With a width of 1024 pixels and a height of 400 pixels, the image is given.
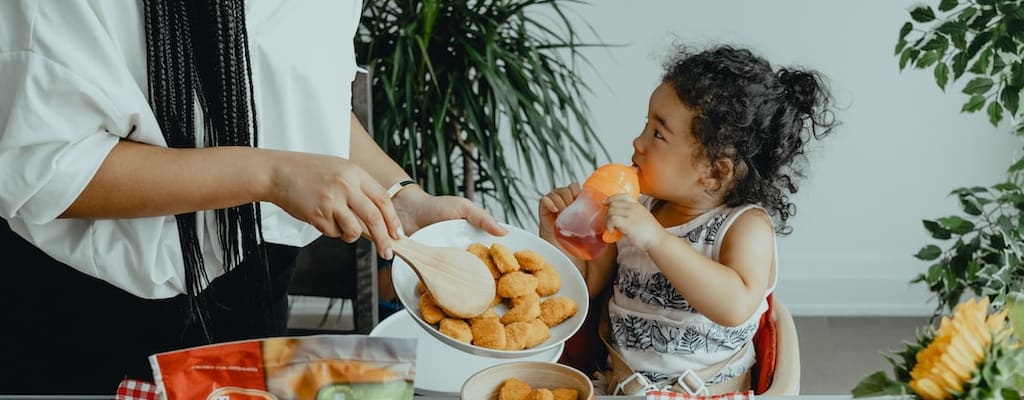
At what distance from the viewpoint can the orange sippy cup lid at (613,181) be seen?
1.38 metres

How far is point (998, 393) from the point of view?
24.5 inches

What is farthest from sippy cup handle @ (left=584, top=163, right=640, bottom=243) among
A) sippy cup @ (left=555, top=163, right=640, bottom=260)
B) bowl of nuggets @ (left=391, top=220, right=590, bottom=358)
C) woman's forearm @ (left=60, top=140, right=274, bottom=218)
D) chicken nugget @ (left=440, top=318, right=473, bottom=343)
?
woman's forearm @ (left=60, top=140, right=274, bottom=218)

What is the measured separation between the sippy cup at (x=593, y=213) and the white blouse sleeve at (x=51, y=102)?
70 centimetres

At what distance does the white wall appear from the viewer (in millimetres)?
2922

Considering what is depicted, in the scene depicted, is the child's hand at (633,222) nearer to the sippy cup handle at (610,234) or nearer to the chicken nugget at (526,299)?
the sippy cup handle at (610,234)

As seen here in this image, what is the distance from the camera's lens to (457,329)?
1093mm

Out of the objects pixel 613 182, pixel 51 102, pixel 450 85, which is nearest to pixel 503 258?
pixel 613 182

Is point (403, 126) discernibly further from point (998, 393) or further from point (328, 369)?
point (998, 393)

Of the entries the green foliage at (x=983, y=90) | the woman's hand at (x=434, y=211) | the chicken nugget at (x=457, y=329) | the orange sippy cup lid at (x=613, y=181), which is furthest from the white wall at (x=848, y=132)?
the chicken nugget at (x=457, y=329)

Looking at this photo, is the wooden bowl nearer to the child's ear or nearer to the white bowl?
the white bowl

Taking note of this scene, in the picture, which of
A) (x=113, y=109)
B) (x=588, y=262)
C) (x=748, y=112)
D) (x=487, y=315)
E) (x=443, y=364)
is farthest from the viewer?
(x=588, y=262)

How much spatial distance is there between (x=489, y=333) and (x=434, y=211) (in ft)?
0.83

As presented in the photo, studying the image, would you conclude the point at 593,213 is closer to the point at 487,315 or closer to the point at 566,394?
the point at 487,315

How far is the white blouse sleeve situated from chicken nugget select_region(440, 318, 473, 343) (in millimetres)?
426
